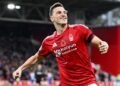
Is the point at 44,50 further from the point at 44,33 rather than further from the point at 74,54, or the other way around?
the point at 44,33

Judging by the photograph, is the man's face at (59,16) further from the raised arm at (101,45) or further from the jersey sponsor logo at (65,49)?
the raised arm at (101,45)

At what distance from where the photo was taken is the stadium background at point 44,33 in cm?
2965

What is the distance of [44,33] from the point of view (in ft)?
123

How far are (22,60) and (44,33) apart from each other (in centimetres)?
424

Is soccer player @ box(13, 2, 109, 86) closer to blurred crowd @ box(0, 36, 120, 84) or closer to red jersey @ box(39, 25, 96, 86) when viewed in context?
red jersey @ box(39, 25, 96, 86)

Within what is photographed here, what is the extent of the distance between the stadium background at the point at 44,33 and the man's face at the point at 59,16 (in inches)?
736

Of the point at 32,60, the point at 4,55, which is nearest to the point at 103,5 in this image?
the point at 4,55

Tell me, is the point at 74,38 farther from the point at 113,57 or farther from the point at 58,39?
the point at 113,57

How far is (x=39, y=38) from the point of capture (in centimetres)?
3766

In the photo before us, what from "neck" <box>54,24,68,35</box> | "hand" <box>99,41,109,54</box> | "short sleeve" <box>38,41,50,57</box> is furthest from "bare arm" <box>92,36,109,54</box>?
"short sleeve" <box>38,41,50,57</box>

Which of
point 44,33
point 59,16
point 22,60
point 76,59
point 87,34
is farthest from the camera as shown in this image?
point 44,33

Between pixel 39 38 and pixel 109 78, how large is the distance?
7716 millimetres

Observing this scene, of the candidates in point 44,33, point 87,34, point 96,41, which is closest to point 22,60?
point 44,33

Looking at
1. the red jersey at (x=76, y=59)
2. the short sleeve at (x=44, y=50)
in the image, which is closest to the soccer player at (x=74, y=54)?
the red jersey at (x=76, y=59)
